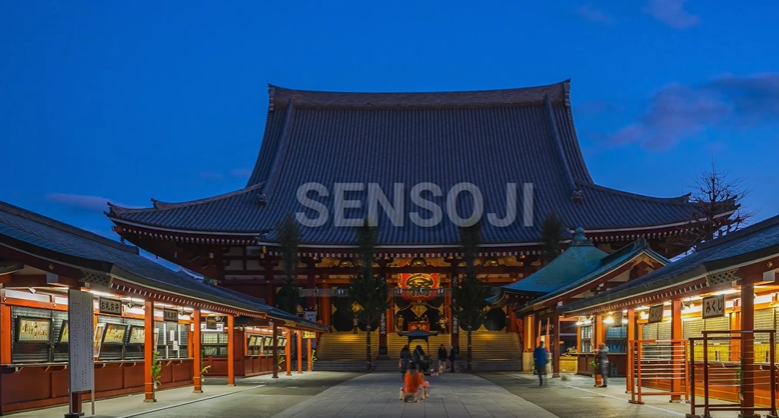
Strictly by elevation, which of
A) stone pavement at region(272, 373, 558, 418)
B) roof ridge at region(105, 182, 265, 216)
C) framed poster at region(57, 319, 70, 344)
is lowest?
stone pavement at region(272, 373, 558, 418)

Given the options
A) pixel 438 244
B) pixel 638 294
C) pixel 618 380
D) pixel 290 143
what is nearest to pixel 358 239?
pixel 438 244

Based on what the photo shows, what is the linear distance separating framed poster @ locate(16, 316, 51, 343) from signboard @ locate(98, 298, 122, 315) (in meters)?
1.43

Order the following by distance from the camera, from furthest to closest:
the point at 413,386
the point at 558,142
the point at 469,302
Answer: the point at 558,142 < the point at 469,302 < the point at 413,386

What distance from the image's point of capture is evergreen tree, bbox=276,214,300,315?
48188mm

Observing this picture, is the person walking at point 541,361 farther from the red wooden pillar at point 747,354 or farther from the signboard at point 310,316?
the signboard at point 310,316

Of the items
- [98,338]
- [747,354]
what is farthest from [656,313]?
[98,338]

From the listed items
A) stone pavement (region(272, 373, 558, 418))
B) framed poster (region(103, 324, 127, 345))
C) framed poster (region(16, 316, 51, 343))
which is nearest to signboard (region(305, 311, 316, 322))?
stone pavement (region(272, 373, 558, 418))

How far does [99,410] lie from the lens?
19375mm

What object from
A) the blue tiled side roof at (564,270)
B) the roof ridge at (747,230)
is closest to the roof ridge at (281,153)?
the blue tiled side roof at (564,270)

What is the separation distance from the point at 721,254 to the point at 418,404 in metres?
8.01

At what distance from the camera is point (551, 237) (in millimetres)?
48156

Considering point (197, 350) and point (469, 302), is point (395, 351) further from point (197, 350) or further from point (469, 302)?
point (197, 350)

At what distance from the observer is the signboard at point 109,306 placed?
19055 mm

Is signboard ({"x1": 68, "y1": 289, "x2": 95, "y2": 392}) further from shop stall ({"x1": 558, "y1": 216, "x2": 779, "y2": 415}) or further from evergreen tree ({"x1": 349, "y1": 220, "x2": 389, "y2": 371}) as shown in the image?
evergreen tree ({"x1": 349, "y1": 220, "x2": 389, "y2": 371})
